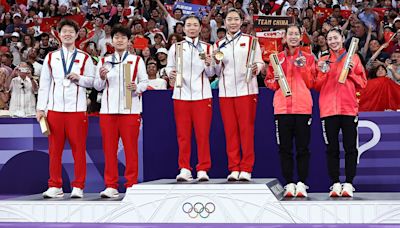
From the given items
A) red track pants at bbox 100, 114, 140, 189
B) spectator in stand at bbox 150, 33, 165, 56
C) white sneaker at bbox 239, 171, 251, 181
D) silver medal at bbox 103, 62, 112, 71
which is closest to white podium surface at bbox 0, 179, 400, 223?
white sneaker at bbox 239, 171, 251, 181

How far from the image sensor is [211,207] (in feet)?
25.7

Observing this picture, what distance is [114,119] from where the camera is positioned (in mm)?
8688

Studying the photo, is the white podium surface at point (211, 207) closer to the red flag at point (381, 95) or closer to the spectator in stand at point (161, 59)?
the red flag at point (381, 95)

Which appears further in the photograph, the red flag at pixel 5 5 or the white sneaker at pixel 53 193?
the red flag at pixel 5 5

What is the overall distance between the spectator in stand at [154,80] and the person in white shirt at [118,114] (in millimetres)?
1395

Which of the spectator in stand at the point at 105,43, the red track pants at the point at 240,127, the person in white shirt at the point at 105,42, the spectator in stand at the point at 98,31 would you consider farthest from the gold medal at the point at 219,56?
the spectator in stand at the point at 98,31

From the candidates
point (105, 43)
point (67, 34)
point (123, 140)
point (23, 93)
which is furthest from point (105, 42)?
point (123, 140)

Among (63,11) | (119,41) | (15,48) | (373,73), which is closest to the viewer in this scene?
(119,41)

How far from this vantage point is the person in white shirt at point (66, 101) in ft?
28.1

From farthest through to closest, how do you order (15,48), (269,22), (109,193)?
(15,48) < (269,22) < (109,193)

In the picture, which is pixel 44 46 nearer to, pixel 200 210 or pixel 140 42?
pixel 140 42

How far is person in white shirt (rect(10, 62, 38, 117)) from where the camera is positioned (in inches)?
440

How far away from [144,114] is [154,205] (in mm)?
1786

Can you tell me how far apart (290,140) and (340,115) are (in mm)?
648
